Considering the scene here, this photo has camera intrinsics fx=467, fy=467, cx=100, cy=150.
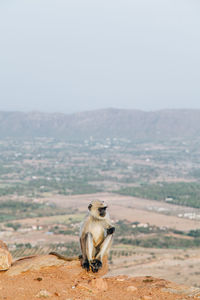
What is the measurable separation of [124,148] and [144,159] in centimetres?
3260

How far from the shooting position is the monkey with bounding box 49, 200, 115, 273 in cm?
1068

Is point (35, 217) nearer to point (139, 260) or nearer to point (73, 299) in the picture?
point (139, 260)

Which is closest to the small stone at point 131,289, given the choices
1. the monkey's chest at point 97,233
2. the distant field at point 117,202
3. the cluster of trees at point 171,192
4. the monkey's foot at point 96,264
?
the monkey's foot at point 96,264

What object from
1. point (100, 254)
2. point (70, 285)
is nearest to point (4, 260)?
point (70, 285)

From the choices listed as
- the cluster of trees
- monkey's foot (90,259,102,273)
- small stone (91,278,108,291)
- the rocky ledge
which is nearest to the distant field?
the cluster of trees

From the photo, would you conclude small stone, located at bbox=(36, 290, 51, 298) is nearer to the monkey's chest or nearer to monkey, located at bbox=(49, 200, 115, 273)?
monkey, located at bbox=(49, 200, 115, 273)

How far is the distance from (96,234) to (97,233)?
33 mm

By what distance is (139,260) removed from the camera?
37625 millimetres

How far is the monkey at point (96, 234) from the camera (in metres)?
10.7

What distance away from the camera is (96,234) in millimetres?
10836

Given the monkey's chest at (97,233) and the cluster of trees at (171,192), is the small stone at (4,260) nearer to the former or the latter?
the monkey's chest at (97,233)

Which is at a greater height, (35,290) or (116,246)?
(35,290)

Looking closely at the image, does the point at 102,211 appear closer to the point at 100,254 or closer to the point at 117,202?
the point at 100,254

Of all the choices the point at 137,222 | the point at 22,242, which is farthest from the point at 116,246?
the point at 137,222
